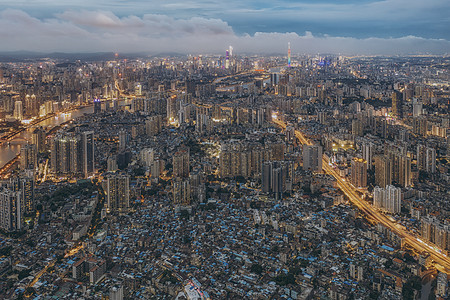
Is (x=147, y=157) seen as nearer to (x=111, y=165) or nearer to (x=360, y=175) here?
(x=111, y=165)

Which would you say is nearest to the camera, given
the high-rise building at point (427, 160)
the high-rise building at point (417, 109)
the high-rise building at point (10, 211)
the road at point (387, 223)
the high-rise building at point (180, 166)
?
the road at point (387, 223)

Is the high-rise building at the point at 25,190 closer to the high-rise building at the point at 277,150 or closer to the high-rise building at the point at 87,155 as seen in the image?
the high-rise building at the point at 87,155

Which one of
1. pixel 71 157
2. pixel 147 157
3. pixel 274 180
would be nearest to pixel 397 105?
pixel 274 180

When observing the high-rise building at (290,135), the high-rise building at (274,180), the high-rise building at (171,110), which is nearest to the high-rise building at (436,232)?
the high-rise building at (274,180)

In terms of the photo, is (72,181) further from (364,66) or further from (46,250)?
(364,66)

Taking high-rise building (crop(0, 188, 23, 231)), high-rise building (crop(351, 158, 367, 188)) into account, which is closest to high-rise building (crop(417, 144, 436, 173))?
high-rise building (crop(351, 158, 367, 188))
